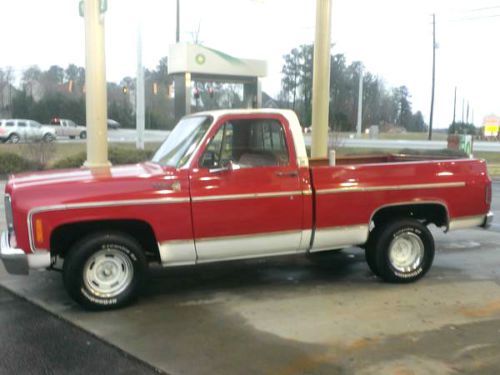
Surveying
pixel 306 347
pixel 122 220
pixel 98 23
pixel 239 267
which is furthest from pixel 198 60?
pixel 306 347

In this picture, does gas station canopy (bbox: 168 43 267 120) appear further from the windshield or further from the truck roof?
the truck roof

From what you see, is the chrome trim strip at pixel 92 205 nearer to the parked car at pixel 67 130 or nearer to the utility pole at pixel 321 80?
the utility pole at pixel 321 80

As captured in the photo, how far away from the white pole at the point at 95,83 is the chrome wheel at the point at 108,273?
6.58m

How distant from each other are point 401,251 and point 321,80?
6.35m

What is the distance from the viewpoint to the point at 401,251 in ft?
22.3

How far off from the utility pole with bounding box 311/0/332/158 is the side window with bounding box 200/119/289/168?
6.11 meters

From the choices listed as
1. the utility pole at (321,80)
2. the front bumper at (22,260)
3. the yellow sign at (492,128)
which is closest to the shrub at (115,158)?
the utility pole at (321,80)

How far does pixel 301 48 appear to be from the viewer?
2997 inches

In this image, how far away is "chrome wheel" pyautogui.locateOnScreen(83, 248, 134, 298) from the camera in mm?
5637

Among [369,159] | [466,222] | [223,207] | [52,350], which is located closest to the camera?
[52,350]

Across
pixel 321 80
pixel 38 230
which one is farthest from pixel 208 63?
pixel 38 230

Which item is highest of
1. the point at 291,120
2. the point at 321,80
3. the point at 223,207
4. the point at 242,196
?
the point at 321,80

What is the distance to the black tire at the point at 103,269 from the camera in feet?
18.1

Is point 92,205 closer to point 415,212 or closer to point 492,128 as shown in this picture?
point 415,212
